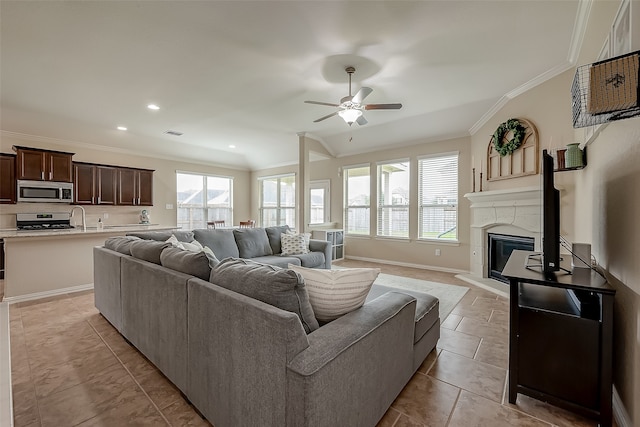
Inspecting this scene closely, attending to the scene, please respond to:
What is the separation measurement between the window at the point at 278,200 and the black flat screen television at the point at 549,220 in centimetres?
670

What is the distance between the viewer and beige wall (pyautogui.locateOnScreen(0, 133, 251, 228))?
5.00 metres

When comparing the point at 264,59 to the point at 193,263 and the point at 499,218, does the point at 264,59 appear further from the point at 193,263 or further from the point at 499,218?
the point at 499,218

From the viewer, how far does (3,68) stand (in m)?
3.20

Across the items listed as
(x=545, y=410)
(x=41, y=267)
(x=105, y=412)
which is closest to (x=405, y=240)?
(x=545, y=410)

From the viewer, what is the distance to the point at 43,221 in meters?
5.20

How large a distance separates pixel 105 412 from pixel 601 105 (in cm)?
309

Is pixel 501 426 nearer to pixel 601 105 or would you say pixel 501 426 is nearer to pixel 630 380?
pixel 630 380

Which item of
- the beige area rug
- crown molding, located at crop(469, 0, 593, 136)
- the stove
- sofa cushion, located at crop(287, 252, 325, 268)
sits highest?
crown molding, located at crop(469, 0, 593, 136)

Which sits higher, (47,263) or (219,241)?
(219,241)

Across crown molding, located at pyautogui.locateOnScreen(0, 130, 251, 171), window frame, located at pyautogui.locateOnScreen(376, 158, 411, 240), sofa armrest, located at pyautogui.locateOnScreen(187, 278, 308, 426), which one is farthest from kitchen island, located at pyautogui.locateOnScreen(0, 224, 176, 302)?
window frame, located at pyautogui.locateOnScreen(376, 158, 411, 240)

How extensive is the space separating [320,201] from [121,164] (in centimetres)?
479

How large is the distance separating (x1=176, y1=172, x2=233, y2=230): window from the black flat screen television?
300 inches

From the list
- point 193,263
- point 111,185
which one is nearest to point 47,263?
point 111,185

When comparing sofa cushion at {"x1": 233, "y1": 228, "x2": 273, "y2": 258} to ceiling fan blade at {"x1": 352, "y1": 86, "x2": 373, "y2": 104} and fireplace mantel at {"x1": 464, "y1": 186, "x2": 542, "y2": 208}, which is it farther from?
fireplace mantel at {"x1": 464, "y1": 186, "x2": 542, "y2": 208}
